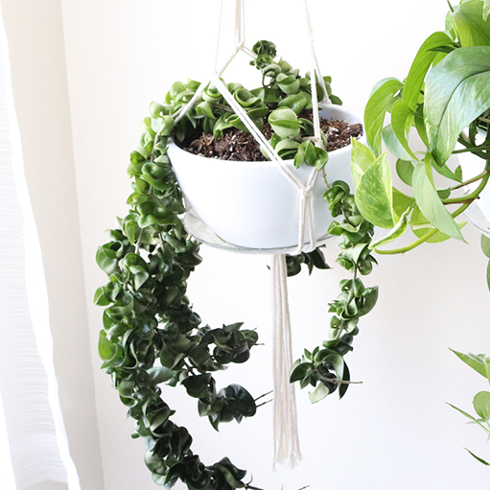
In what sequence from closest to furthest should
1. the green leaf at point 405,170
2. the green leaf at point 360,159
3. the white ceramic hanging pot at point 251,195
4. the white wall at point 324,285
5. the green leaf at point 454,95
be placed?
the green leaf at point 454,95
the green leaf at point 360,159
the white ceramic hanging pot at point 251,195
the green leaf at point 405,170
the white wall at point 324,285

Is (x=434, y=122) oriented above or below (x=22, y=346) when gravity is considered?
above

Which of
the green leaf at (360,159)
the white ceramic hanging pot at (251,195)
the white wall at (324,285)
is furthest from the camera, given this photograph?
the white wall at (324,285)

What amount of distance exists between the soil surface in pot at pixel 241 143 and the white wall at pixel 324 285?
29cm

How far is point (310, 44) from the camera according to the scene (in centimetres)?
69

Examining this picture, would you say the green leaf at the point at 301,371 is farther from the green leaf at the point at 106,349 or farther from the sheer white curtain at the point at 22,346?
the sheer white curtain at the point at 22,346

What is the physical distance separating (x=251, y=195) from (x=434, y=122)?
233 mm

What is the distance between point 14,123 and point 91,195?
428mm

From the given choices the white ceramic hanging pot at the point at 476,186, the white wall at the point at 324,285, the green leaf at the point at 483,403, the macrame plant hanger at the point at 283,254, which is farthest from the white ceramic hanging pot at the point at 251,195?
the white wall at the point at 324,285

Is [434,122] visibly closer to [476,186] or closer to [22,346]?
[476,186]

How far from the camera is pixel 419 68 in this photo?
0.49 metres

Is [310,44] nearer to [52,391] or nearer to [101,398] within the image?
[52,391]

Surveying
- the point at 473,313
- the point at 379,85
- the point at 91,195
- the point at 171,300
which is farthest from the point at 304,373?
the point at 91,195

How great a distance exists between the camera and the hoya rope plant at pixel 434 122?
1.34 feet

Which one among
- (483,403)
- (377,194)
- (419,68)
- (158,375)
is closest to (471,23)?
(419,68)
